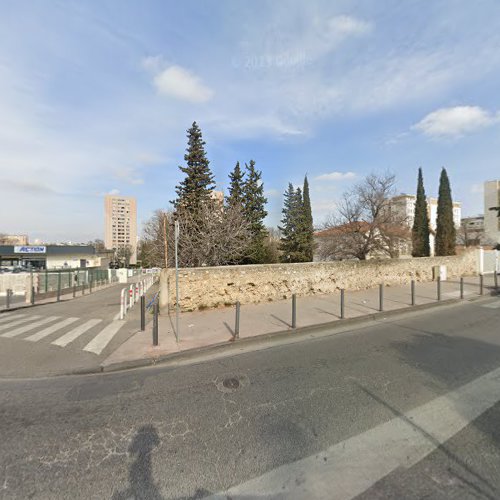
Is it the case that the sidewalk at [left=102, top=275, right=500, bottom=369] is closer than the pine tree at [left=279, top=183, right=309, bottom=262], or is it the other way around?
the sidewalk at [left=102, top=275, right=500, bottom=369]

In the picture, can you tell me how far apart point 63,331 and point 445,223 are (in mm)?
33110

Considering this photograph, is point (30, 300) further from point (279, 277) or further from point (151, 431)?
point (151, 431)

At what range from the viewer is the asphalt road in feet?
7.97

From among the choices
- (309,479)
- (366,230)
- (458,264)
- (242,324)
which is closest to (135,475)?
(309,479)

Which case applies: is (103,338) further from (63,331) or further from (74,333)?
(63,331)

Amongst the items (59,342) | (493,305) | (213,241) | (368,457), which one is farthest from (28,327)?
(493,305)

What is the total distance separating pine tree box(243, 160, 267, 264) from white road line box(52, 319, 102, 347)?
15.3 m

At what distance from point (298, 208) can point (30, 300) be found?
26.3 meters

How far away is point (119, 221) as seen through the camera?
356ft

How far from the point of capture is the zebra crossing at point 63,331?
7023 mm

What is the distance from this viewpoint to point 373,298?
12.1 m

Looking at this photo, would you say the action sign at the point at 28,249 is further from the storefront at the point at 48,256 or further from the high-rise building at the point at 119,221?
the high-rise building at the point at 119,221

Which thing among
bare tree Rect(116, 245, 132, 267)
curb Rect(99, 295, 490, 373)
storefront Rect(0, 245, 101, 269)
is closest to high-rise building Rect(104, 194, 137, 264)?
bare tree Rect(116, 245, 132, 267)

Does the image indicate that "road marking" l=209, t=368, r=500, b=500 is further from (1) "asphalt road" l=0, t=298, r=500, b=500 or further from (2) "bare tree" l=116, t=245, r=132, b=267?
(2) "bare tree" l=116, t=245, r=132, b=267
